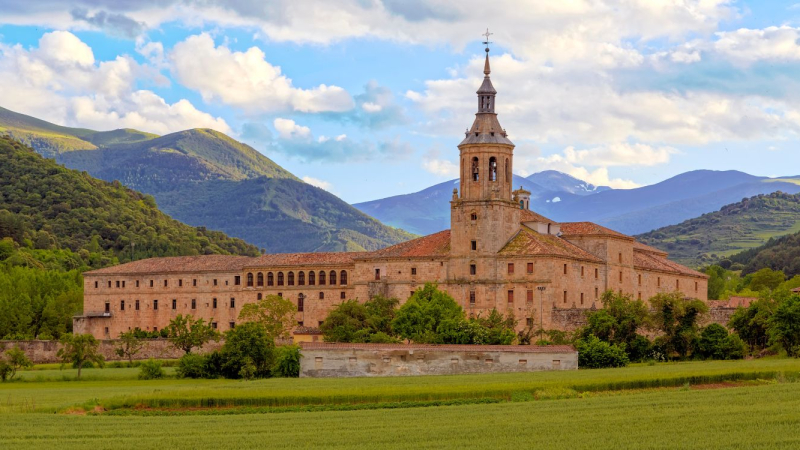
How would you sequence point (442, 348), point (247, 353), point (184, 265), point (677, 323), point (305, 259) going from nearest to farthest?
point (442, 348), point (247, 353), point (677, 323), point (305, 259), point (184, 265)

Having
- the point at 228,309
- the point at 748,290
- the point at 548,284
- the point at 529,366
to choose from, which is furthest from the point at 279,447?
the point at 748,290

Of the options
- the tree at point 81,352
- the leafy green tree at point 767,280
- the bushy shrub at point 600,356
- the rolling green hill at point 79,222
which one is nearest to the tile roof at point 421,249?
the bushy shrub at point 600,356

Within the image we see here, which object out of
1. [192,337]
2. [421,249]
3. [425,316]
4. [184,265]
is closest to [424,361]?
[425,316]

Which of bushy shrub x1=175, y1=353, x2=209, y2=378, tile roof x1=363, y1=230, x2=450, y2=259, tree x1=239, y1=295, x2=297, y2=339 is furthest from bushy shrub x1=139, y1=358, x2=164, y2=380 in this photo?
tile roof x1=363, y1=230, x2=450, y2=259

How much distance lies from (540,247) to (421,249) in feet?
36.8

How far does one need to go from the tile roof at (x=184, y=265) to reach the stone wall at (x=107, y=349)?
1597cm

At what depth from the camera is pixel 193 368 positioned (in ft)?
247

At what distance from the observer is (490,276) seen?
9869 cm

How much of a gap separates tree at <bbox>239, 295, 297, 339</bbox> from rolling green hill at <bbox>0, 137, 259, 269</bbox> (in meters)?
47.0

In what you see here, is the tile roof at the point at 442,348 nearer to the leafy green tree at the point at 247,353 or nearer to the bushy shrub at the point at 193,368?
the leafy green tree at the point at 247,353

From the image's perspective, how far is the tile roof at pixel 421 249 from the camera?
337 ft

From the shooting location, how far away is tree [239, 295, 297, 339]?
99312 millimetres

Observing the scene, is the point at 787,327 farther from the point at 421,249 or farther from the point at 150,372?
the point at 150,372

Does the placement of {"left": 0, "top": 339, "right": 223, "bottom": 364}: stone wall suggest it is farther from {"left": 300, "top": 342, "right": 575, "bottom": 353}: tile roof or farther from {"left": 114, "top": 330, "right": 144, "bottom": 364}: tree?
{"left": 300, "top": 342, "right": 575, "bottom": 353}: tile roof
